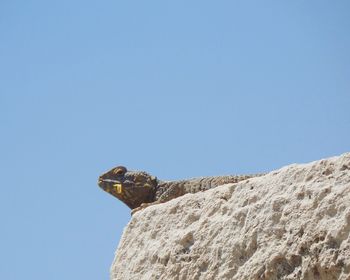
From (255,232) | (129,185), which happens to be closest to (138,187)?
(129,185)

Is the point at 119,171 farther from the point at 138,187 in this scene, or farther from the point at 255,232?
the point at 255,232

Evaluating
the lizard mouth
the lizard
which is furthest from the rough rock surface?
the lizard mouth

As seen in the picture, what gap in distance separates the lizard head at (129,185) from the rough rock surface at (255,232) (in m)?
1.92

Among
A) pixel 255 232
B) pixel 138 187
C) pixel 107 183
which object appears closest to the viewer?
pixel 255 232

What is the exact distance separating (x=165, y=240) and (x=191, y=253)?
28cm

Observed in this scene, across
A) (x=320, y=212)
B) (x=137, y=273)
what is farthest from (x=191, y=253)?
(x=320, y=212)

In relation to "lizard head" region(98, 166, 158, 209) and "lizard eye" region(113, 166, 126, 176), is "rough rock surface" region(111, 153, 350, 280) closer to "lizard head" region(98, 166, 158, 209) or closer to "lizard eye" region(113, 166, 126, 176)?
"lizard head" region(98, 166, 158, 209)

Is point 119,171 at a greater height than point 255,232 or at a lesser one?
greater

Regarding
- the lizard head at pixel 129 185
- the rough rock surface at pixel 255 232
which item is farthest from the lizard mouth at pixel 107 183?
the rough rock surface at pixel 255 232

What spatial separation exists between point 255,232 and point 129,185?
305cm

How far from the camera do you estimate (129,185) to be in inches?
306

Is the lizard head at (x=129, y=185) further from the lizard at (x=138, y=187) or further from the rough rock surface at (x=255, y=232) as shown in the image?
the rough rock surface at (x=255, y=232)

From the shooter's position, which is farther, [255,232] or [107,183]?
[107,183]

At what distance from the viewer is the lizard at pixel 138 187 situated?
712cm
